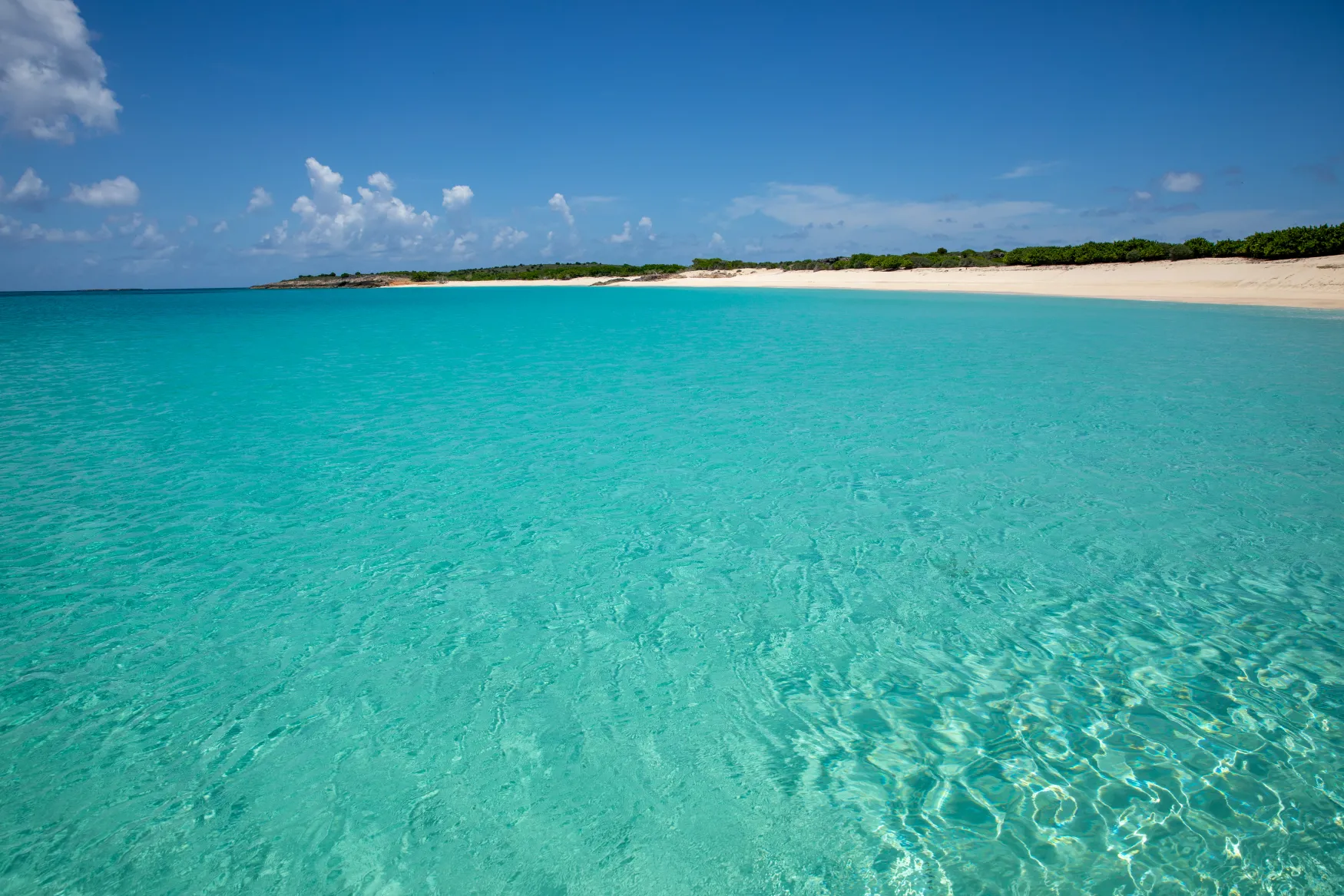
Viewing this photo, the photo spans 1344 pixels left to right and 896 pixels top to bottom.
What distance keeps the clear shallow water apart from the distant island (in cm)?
4010

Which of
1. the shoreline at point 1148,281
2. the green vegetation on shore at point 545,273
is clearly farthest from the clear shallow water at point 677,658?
the green vegetation on shore at point 545,273

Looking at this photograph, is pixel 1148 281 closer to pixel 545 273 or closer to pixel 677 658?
pixel 677 658

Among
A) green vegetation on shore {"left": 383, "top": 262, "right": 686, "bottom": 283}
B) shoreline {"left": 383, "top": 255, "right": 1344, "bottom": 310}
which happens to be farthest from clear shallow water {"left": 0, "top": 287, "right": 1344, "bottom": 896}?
green vegetation on shore {"left": 383, "top": 262, "right": 686, "bottom": 283}

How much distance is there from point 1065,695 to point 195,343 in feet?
99.0

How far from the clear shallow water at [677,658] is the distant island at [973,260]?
40.1 m

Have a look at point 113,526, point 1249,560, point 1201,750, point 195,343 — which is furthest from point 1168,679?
point 195,343

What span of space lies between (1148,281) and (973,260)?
2125cm

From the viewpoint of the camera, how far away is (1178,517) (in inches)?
250

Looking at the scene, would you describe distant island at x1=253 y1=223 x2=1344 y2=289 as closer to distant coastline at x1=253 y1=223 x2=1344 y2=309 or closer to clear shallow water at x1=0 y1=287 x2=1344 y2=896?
distant coastline at x1=253 y1=223 x2=1344 y2=309

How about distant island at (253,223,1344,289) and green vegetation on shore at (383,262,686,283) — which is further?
green vegetation on shore at (383,262,686,283)

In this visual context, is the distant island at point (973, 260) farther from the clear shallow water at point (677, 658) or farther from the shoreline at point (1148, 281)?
the clear shallow water at point (677, 658)

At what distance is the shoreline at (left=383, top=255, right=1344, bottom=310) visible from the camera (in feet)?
110

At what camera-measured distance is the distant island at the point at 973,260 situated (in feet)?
125

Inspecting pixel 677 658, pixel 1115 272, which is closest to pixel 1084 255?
pixel 1115 272
